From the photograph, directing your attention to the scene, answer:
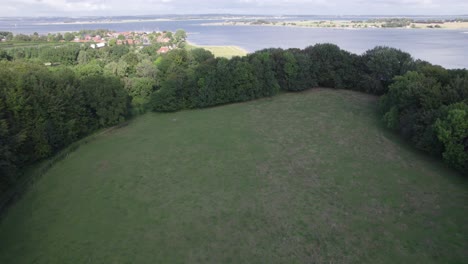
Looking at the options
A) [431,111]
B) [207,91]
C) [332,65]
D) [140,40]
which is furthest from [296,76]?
[140,40]

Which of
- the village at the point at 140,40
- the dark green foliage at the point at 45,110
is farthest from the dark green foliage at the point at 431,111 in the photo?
the village at the point at 140,40

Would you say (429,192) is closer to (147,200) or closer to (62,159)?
(147,200)

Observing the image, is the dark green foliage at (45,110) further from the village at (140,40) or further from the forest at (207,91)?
the village at (140,40)

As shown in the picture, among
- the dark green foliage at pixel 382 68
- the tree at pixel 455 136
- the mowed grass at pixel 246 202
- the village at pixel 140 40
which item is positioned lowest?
the mowed grass at pixel 246 202

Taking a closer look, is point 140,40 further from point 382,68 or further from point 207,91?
point 382,68

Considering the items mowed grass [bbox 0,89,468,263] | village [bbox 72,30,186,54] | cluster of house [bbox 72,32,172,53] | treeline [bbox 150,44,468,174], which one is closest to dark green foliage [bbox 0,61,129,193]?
mowed grass [bbox 0,89,468,263]

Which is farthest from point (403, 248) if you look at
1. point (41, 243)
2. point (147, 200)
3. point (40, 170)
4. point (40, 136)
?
point (40, 136)
